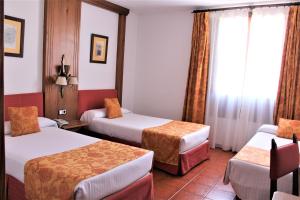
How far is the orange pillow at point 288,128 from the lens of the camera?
12.0 ft

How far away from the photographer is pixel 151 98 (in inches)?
216

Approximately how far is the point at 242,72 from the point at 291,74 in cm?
75

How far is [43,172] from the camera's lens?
2.12 metres

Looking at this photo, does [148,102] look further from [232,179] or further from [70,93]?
[232,179]

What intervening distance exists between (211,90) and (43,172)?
11.1 ft

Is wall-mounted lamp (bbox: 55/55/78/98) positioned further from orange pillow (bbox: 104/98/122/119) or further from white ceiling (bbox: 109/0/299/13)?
white ceiling (bbox: 109/0/299/13)

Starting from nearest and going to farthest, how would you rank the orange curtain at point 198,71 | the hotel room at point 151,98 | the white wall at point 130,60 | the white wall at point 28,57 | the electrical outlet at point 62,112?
the hotel room at point 151,98
the white wall at point 28,57
the electrical outlet at point 62,112
the orange curtain at point 198,71
the white wall at point 130,60

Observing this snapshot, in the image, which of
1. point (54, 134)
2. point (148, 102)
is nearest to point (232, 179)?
point (54, 134)

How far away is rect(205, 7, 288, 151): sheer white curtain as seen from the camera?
164 inches

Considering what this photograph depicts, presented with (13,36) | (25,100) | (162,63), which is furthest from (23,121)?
(162,63)

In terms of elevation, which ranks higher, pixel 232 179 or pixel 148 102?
pixel 148 102

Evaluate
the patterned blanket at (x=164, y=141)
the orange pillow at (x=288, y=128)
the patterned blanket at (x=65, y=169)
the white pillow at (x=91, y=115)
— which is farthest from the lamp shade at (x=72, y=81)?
the orange pillow at (x=288, y=128)

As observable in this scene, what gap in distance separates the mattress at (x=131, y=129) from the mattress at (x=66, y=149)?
2.71 feet

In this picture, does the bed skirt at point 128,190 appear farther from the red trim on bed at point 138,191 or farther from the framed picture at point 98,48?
the framed picture at point 98,48
